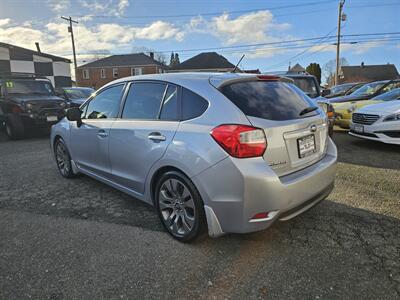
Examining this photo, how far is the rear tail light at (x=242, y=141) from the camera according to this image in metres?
2.17

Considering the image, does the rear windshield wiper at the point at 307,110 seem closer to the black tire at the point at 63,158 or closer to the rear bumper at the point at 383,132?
the black tire at the point at 63,158

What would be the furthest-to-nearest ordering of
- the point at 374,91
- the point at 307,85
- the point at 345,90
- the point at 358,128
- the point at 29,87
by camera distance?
the point at 345,90, the point at 29,87, the point at 374,91, the point at 307,85, the point at 358,128

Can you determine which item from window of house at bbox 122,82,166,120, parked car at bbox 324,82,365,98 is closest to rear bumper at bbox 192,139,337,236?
window of house at bbox 122,82,166,120

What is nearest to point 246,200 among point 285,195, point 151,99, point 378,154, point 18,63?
point 285,195

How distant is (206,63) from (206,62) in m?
0.24

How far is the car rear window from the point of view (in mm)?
2361

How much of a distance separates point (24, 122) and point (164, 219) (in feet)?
24.0

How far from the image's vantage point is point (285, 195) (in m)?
2.24

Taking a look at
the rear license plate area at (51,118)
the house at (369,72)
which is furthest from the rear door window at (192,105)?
the house at (369,72)

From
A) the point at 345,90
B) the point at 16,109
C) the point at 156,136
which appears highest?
the point at 345,90

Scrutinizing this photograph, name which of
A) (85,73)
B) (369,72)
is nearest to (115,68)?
(85,73)

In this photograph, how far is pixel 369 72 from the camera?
193 ft

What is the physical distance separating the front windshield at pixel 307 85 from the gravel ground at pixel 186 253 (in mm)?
3792

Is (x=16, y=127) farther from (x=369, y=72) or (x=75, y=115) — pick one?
(x=369, y=72)
